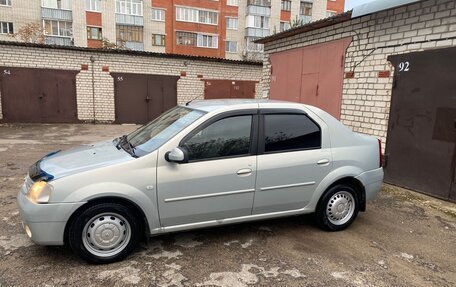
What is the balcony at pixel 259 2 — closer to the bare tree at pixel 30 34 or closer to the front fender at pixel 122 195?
the bare tree at pixel 30 34

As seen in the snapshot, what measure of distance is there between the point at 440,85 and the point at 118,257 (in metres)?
5.39

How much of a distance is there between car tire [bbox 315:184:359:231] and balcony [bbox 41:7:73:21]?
38.1 metres

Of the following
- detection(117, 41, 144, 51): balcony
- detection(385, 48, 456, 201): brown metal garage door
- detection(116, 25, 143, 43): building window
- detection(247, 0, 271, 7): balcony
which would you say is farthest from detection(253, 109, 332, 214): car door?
detection(247, 0, 271, 7): balcony

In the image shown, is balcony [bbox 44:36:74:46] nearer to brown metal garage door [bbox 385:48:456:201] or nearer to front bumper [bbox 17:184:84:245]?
brown metal garage door [bbox 385:48:456:201]

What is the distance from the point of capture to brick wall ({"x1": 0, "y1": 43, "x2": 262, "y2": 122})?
14500mm

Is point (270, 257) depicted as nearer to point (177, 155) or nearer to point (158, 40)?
point (177, 155)

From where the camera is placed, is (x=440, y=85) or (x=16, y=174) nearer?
(x=440, y=85)

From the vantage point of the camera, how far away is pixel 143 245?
11.9 feet

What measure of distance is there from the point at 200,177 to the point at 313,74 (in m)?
5.91

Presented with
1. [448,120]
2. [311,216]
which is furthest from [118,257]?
[448,120]

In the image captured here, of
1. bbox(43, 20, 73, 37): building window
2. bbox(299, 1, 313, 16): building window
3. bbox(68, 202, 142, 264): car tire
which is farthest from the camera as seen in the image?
bbox(299, 1, 313, 16): building window

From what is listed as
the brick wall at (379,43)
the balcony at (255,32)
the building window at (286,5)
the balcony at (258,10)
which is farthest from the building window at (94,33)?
the brick wall at (379,43)

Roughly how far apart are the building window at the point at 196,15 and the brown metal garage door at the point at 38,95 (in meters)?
27.3

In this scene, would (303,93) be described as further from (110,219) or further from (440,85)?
(110,219)
